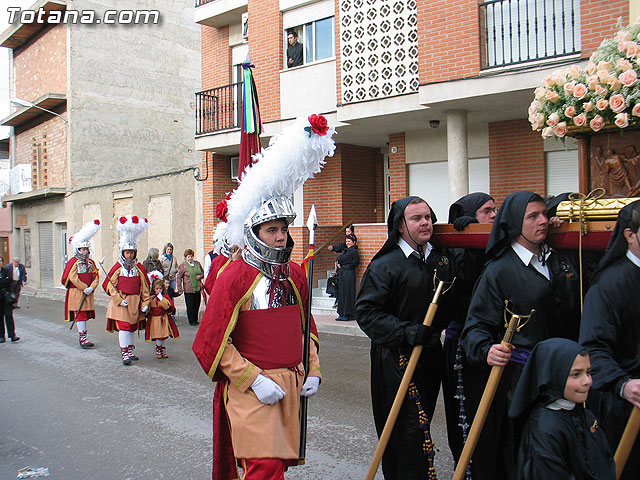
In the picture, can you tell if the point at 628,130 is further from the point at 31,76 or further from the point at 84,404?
the point at 31,76

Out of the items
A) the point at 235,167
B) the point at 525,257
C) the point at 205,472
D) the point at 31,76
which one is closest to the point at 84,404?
the point at 205,472

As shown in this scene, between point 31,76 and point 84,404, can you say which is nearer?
point 84,404

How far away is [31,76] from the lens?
29.8 m

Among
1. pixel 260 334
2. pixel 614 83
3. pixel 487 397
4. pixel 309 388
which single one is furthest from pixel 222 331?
pixel 614 83

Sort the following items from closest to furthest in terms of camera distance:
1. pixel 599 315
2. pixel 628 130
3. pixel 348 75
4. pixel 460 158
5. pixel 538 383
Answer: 1. pixel 538 383
2. pixel 599 315
3. pixel 628 130
4. pixel 460 158
5. pixel 348 75

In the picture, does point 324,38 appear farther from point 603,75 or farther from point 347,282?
point 603,75

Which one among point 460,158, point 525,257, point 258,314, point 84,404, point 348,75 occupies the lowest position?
point 84,404

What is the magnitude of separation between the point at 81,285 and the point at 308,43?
847 cm

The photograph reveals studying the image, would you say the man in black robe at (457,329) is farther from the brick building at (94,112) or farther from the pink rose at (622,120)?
the brick building at (94,112)

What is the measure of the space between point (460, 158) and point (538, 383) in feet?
32.6

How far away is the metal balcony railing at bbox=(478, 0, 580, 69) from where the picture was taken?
10.9 m

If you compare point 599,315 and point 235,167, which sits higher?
point 235,167

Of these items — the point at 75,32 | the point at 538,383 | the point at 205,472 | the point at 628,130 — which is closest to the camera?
the point at 538,383

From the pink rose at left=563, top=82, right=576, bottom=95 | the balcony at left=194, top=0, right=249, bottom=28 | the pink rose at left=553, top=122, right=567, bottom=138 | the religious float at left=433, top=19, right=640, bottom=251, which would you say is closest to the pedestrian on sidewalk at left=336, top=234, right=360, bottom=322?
the balcony at left=194, top=0, right=249, bottom=28
